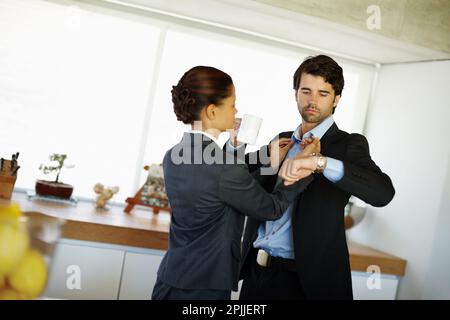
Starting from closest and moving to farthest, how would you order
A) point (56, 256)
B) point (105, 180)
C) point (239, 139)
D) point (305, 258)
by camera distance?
point (56, 256)
point (305, 258)
point (239, 139)
point (105, 180)

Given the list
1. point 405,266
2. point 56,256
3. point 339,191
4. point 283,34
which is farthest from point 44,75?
point 56,256

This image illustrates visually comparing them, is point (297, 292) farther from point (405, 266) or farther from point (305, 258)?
point (405, 266)

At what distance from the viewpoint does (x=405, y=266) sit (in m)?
3.37

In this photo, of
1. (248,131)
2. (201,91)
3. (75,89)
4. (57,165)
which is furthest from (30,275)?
(75,89)

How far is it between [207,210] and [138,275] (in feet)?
4.54

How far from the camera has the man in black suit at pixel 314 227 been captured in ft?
6.37

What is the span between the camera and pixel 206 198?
163 cm

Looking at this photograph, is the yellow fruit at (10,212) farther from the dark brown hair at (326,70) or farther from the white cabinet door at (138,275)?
the white cabinet door at (138,275)

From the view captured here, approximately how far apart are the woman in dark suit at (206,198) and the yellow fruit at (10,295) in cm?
80

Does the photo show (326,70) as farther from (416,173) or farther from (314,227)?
(416,173)

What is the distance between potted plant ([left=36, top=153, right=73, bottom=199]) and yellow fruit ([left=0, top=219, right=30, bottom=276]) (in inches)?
93.6

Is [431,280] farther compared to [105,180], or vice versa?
[105,180]

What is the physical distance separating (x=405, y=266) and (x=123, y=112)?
189 centimetres

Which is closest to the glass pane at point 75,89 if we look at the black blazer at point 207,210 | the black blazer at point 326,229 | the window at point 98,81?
the window at point 98,81
